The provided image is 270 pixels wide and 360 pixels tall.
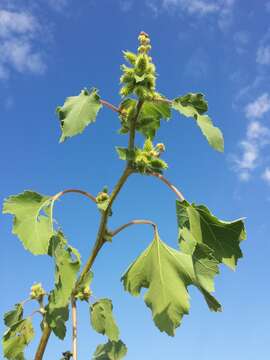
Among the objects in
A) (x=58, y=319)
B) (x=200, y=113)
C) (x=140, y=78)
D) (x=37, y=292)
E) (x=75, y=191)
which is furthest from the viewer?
(x=37, y=292)

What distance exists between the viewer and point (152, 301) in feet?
10.1

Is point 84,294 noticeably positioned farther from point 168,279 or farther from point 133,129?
point 133,129

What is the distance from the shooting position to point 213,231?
3.14m

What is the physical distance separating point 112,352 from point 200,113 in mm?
1905

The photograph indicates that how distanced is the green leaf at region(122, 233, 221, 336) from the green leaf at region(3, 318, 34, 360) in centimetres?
75

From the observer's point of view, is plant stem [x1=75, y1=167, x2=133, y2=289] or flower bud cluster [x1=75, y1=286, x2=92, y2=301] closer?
plant stem [x1=75, y1=167, x2=133, y2=289]

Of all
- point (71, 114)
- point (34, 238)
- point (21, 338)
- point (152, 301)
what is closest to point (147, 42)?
point (71, 114)

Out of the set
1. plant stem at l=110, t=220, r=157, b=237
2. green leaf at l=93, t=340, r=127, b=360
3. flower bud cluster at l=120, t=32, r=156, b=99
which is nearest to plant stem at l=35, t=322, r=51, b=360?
plant stem at l=110, t=220, r=157, b=237

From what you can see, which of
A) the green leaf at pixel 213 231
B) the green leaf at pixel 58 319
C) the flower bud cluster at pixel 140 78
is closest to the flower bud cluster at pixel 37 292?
the green leaf at pixel 58 319

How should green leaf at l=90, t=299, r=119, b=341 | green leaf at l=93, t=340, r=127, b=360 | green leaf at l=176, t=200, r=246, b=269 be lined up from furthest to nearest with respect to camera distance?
1. green leaf at l=93, t=340, r=127, b=360
2. green leaf at l=90, t=299, r=119, b=341
3. green leaf at l=176, t=200, r=246, b=269

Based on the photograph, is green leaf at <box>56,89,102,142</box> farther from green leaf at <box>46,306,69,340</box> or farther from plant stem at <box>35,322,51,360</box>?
plant stem at <box>35,322,51,360</box>

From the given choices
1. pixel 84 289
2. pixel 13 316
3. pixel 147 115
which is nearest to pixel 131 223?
pixel 84 289

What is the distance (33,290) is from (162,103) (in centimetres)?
147

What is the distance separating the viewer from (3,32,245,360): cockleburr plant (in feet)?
9.35
